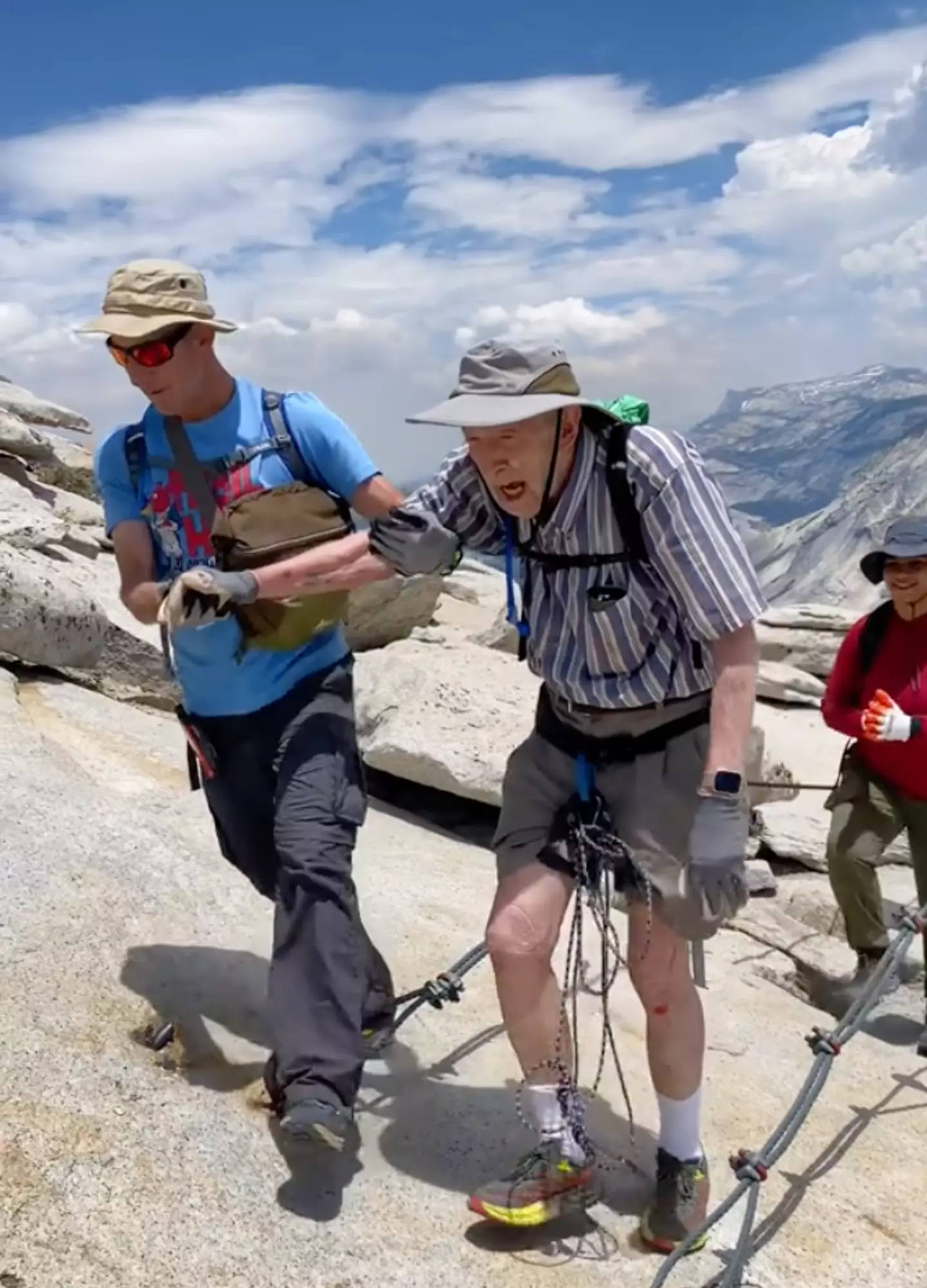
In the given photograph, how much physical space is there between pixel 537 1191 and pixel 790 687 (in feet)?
50.1

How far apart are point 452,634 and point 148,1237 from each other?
12323 mm

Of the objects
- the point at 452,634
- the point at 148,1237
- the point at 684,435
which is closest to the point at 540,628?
the point at 684,435

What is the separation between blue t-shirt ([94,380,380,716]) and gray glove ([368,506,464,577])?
504 mm

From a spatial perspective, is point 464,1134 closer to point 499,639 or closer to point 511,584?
point 511,584

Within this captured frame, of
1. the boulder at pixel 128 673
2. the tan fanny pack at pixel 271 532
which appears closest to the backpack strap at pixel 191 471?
the tan fanny pack at pixel 271 532

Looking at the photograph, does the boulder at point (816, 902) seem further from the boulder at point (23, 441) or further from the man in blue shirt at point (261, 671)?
the boulder at point (23, 441)

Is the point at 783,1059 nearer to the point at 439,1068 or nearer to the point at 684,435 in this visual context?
the point at 439,1068

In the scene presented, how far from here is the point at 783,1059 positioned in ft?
21.3

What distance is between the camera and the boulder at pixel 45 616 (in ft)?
33.0

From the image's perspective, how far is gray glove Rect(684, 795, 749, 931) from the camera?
3.96 metres

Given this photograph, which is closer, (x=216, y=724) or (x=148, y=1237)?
(x=148, y=1237)

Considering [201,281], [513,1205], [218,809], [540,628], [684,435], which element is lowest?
[513,1205]

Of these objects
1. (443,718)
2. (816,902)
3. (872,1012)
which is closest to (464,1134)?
(872,1012)

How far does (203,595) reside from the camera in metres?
4.53
